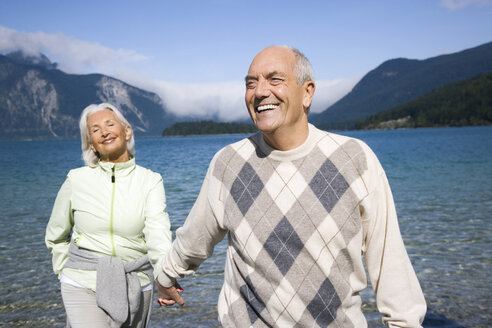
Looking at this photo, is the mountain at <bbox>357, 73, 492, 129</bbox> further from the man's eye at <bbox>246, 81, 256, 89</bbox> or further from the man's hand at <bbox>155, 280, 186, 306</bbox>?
the man's eye at <bbox>246, 81, 256, 89</bbox>

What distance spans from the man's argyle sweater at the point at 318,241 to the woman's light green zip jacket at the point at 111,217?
1.19 m

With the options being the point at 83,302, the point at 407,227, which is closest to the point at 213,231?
the point at 83,302

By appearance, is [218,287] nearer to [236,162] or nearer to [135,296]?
[135,296]

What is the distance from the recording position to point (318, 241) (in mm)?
2373

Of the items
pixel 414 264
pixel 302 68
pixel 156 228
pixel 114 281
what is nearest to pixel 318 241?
pixel 302 68

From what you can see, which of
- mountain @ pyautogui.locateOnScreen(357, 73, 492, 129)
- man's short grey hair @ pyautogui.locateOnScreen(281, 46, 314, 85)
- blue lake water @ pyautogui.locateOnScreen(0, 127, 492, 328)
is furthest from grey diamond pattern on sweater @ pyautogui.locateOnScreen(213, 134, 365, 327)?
mountain @ pyautogui.locateOnScreen(357, 73, 492, 129)

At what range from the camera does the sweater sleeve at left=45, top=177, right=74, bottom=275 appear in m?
3.76

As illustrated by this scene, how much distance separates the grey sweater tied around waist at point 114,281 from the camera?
344cm

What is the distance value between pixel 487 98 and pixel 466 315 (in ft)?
648

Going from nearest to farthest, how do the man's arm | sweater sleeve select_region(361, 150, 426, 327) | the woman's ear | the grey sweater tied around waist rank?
sweater sleeve select_region(361, 150, 426, 327) → the man's arm → the grey sweater tied around waist → the woman's ear

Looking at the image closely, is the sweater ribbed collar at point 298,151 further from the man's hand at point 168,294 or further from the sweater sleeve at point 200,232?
the man's hand at point 168,294

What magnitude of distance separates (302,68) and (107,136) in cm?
208

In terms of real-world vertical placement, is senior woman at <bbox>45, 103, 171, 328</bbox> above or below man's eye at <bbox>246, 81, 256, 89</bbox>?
below

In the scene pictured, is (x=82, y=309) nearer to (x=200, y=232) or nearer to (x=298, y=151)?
(x=200, y=232)
